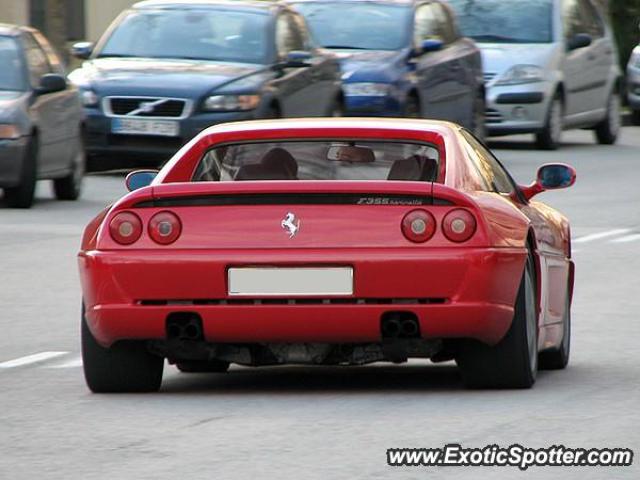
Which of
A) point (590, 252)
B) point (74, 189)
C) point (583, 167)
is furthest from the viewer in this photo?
point (583, 167)

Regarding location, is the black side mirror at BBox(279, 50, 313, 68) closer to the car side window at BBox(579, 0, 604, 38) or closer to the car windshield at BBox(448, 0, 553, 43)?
the car windshield at BBox(448, 0, 553, 43)

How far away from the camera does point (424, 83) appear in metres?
24.2

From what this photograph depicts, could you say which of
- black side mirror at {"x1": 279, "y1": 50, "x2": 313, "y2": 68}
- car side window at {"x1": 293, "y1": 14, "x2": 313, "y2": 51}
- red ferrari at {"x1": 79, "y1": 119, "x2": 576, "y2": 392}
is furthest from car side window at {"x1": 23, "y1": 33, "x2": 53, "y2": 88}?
red ferrari at {"x1": 79, "y1": 119, "x2": 576, "y2": 392}

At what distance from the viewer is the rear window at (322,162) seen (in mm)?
9312

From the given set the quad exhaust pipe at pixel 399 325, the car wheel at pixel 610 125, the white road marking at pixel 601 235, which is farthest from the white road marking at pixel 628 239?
the car wheel at pixel 610 125

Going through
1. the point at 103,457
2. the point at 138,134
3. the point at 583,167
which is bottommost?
the point at 583,167

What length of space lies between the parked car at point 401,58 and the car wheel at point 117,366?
14351 millimetres

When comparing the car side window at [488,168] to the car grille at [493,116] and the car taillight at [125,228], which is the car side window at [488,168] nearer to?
the car taillight at [125,228]

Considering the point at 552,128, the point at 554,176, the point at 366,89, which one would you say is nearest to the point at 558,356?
the point at 554,176

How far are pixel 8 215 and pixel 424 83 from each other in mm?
6382

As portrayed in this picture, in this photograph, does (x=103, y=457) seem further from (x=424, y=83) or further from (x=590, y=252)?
(x=424, y=83)

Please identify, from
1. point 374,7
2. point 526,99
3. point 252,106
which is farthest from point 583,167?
point 252,106

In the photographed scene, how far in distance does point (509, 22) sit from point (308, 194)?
18966 mm

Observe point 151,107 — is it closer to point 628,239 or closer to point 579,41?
point 628,239
